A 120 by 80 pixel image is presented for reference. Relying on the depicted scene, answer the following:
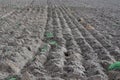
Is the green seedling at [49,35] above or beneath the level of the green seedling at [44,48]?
beneath

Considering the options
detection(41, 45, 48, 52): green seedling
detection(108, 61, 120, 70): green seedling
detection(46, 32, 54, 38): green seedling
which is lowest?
detection(46, 32, 54, 38): green seedling

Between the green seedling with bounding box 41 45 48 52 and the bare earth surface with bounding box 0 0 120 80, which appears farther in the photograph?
the green seedling with bounding box 41 45 48 52

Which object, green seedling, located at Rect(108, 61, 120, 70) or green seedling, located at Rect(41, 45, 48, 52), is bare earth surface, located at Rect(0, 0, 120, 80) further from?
green seedling, located at Rect(108, 61, 120, 70)

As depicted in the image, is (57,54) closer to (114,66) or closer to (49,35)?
(114,66)

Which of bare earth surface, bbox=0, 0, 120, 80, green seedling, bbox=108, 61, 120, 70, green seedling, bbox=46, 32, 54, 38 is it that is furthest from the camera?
green seedling, bbox=46, 32, 54, 38

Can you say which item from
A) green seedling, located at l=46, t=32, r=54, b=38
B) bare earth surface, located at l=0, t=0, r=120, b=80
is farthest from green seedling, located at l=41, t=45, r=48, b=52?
green seedling, located at l=46, t=32, r=54, b=38

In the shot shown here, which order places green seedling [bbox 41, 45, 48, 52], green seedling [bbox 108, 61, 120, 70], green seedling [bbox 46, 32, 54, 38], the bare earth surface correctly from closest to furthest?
the bare earth surface < green seedling [bbox 108, 61, 120, 70] < green seedling [bbox 41, 45, 48, 52] < green seedling [bbox 46, 32, 54, 38]

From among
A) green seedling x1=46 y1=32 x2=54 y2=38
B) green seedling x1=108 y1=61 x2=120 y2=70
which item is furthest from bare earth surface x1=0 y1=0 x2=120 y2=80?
green seedling x1=108 y1=61 x2=120 y2=70

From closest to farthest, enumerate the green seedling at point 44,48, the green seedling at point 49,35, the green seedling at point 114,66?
the green seedling at point 114,66 → the green seedling at point 44,48 → the green seedling at point 49,35

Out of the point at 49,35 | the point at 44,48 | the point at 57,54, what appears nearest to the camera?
the point at 57,54

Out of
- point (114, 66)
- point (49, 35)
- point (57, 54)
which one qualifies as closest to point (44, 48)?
point (57, 54)

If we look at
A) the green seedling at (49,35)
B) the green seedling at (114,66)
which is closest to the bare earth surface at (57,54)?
the green seedling at (49,35)

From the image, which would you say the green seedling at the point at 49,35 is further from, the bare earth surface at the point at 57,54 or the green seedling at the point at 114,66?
the green seedling at the point at 114,66

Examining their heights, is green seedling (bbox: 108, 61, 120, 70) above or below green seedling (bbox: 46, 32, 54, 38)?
above
